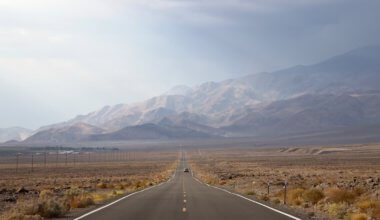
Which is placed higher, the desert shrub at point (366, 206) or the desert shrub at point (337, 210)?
the desert shrub at point (366, 206)

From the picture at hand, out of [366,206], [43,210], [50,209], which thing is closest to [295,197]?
[366,206]

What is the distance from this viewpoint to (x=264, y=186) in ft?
147

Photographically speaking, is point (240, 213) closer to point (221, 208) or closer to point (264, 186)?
point (221, 208)

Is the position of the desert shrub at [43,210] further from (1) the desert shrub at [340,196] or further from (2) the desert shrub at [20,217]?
(1) the desert shrub at [340,196]

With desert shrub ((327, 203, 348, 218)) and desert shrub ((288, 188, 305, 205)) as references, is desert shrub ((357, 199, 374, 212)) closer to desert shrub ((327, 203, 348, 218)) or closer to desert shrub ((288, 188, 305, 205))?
desert shrub ((327, 203, 348, 218))

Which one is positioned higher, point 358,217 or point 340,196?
point 340,196

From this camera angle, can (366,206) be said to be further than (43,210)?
No

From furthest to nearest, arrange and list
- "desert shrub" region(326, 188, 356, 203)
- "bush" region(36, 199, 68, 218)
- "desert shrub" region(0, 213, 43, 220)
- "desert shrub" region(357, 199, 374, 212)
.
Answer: "desert shrub" region(326, 188, 356, 203) < "bush" region(36, 199, 68, 218) < "desert shrub" region(357, 199, 374, 212) < "desert shrub" region(0, 213, 43, 220)

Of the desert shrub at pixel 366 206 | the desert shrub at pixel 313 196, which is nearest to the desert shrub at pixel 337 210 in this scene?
the desert shrub at pixel 366 206

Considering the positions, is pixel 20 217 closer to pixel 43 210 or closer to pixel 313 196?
pixel 43 210

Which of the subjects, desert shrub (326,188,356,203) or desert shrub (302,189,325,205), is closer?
desert shrub (326,188,356,203)

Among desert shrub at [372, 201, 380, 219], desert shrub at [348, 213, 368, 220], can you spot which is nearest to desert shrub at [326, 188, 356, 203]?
desert shrub at [372, 201, 380, 219]

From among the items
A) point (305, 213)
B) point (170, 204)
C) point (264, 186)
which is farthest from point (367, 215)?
point (264, 186)

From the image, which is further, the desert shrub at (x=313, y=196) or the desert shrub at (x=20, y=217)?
the desert shrub at (x=313, y=196)
